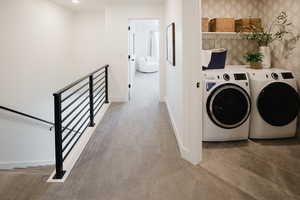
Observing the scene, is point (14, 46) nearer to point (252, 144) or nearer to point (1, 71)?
point (1, 71)

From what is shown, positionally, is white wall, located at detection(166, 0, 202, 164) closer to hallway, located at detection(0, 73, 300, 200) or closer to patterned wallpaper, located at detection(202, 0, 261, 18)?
hallway, located at detection(0, 73, 300, 200)

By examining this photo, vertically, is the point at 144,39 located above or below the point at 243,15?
above

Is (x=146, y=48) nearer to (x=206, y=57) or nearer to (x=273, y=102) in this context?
(x=206, y=57)

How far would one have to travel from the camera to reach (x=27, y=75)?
4.49m

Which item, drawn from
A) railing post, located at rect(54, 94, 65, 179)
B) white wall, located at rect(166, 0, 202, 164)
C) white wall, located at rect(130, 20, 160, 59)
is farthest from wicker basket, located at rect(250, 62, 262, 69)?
white wall, located at rect(130, 20, 160, 59)

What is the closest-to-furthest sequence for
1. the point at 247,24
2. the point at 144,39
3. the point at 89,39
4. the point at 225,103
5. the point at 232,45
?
the point at 225,103, the point at 247,24, the point at 232,45, the point at 89,39, the point at 144,39

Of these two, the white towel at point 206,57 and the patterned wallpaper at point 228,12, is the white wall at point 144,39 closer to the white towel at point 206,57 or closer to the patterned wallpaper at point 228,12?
the patterned wallpaper at point 228,12

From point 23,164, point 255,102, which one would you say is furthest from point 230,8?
point 23,164

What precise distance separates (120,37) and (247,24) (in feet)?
9.72

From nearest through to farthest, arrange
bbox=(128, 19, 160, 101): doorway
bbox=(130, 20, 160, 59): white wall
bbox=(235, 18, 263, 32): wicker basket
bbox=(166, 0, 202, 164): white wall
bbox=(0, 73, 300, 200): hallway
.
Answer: bbox=(0, 73, 300, 200): hallway
bbox=(166, 0, 202, 164): white wall
bbox=(235, 18, 263, 32): wicker basket
bbox=(128, 19, 160, 101): doorway
bbox=(130, 20, 160, 59): white wall

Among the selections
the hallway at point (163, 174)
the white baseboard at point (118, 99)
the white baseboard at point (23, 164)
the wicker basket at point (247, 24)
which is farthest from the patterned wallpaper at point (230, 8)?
the white baseboard at point (23, 164)

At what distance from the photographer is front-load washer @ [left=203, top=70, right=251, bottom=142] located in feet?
10.4

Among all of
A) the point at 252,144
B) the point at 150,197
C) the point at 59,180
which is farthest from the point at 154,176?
the point at 252,144

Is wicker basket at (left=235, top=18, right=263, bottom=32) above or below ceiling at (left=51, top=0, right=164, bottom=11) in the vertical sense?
below
